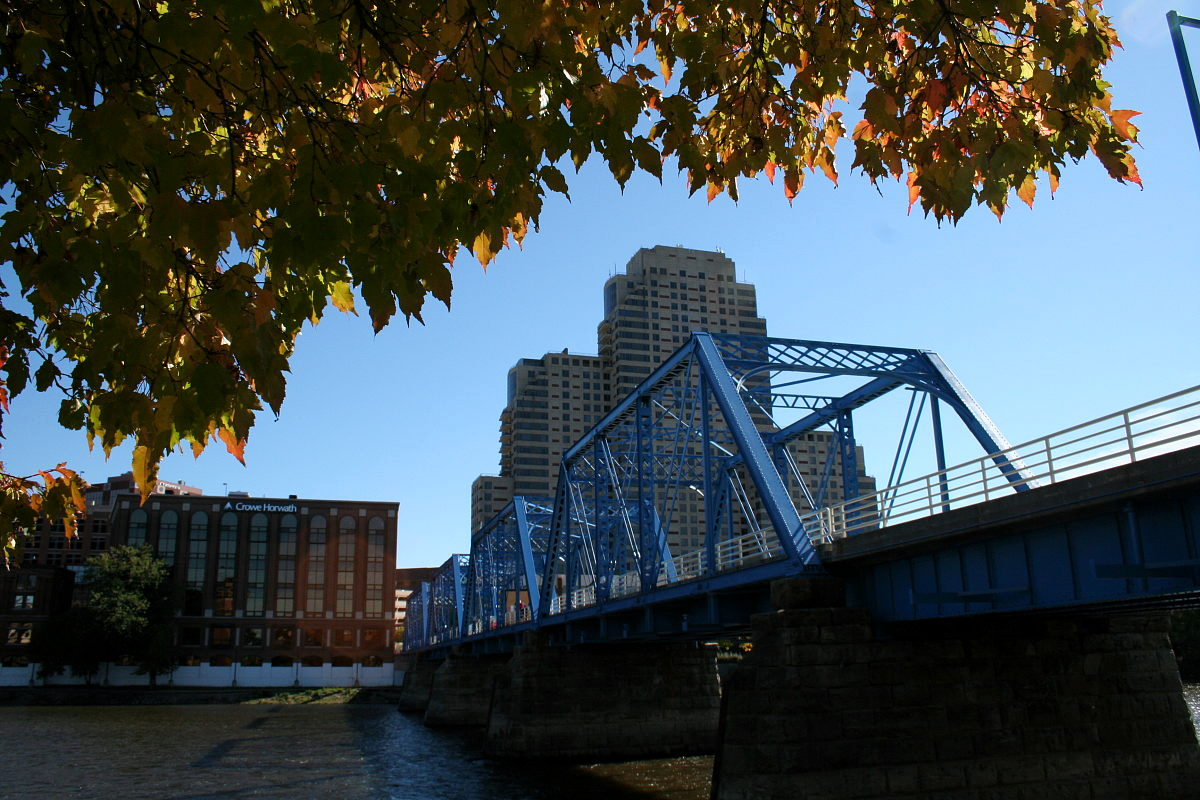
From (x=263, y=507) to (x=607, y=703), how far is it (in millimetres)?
77626

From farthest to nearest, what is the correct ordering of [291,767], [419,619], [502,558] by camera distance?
[419,619] → [502,558] → [291,767]

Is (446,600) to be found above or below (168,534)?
below

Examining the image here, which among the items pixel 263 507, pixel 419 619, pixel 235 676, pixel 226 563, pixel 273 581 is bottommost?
pixel 235 676

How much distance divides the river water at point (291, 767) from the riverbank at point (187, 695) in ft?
86.9

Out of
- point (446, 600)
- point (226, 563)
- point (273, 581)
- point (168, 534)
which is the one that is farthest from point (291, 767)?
point (168, 534)

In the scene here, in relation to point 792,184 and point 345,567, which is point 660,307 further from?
Answer: point 792,184

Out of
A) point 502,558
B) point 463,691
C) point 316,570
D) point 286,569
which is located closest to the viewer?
point 463,691

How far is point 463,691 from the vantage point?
68.0 meters

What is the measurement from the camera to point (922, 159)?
20.1 feet

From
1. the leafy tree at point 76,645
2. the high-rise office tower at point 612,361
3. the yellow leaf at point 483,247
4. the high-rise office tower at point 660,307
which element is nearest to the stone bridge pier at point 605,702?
the yellow leaf at point 483,247

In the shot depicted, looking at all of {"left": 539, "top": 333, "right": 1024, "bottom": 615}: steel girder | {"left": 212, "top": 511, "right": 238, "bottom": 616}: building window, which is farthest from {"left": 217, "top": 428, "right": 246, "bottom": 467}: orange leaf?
Answer: {"left": 212, "top": 511, "right": 238, "bottom": 616}: building window

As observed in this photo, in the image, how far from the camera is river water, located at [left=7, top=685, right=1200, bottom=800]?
104 ft

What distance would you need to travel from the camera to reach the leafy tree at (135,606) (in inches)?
3666

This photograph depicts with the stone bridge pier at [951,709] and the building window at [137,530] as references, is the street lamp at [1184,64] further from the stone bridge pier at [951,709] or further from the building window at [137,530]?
the building window at [137,530]
